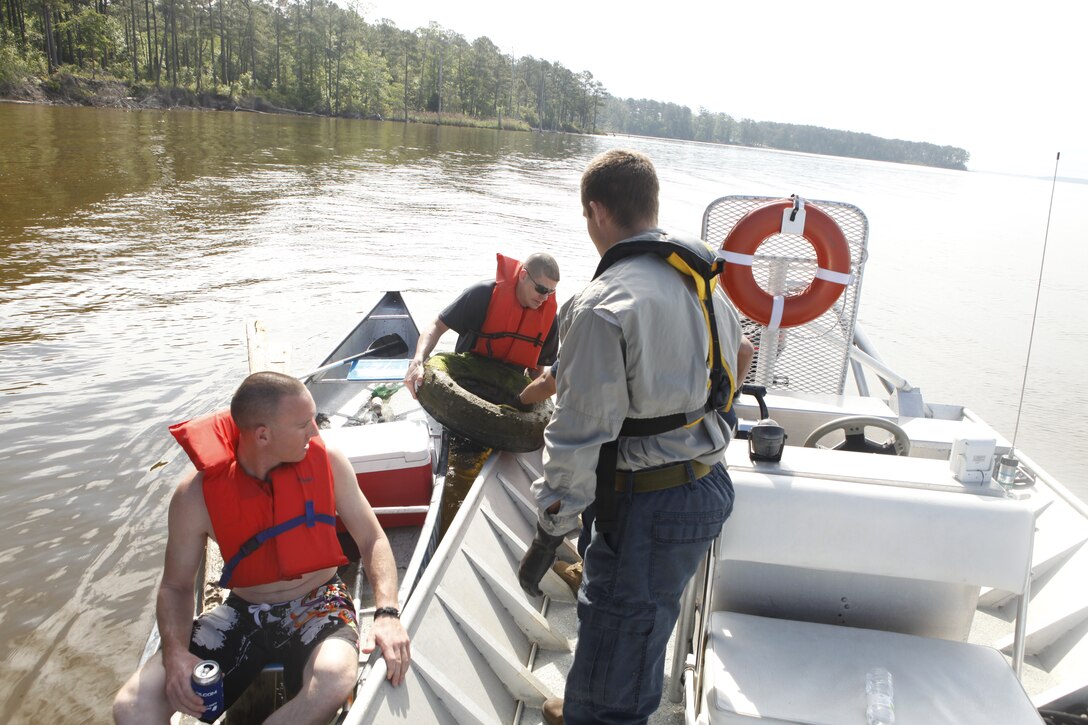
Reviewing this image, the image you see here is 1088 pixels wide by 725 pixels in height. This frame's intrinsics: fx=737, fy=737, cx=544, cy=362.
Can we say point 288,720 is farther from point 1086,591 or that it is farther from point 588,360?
point 1086,591

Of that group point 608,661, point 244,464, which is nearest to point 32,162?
point 244,464

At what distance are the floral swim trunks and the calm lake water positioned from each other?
176 centimetres

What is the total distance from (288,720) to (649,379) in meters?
1.46

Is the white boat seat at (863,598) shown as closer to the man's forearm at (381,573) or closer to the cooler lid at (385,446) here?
the man's forearm at (381,573)

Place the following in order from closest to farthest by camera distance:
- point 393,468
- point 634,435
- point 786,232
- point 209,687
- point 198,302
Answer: point 634,435 < point 209,687 < point 393,468 < point 786,232 < point 198,302

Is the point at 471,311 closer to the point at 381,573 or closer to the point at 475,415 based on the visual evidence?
the point at 475,415

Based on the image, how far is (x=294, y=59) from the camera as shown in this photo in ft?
222

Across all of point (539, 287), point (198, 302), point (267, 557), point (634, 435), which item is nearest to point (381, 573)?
point (267, 557)

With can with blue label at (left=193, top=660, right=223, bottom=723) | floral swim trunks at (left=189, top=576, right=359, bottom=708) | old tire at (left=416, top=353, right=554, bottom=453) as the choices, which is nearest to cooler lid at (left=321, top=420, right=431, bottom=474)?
old tire at (left=416, top=353, right=554, bottom=453)

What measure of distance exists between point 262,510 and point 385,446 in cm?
124

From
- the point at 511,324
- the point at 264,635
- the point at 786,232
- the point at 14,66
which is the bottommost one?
the point at 264,635

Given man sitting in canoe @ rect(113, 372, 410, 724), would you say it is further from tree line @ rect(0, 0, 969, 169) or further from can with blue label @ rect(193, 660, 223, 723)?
tree line @ rect(0, 0, 969, 169)

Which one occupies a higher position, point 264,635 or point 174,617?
point 174,617

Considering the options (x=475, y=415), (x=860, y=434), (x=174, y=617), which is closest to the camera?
(x=174, y=617)
